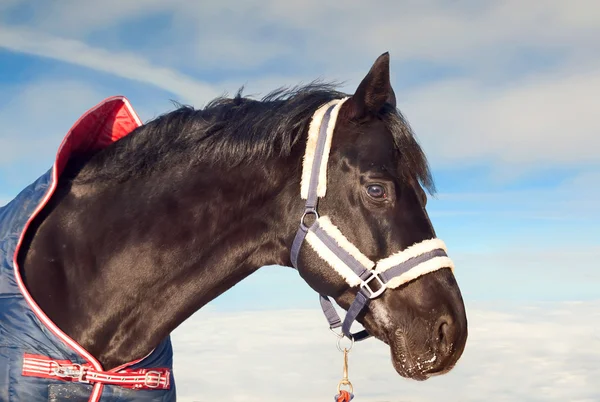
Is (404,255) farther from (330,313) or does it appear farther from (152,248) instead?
(152,248)

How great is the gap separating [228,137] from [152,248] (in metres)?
0.88

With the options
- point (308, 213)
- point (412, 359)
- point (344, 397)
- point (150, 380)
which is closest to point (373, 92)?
point (308, 213)

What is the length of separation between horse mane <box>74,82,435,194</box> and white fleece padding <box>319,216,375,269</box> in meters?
0.54

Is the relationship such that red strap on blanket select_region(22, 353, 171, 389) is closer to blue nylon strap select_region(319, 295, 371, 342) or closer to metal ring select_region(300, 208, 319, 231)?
blue nylon strap select_region(319, 295, 371, 342)

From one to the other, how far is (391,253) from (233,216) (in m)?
1.04

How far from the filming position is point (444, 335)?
12.0 feet

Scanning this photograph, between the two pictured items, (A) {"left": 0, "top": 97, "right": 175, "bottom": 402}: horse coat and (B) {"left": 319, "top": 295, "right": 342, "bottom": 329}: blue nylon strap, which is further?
(B) {"left": 319, "top": 295, "right": 342, "bottom": 329}: blue nylon strap

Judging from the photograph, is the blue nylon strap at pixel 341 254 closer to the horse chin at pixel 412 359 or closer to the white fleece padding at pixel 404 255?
the white fleece padding at pixel 404 255

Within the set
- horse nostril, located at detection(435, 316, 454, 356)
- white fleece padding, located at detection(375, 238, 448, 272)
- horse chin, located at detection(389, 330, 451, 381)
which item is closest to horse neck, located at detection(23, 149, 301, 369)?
white fleece padding, located at detection(375, 238, 448, 272)

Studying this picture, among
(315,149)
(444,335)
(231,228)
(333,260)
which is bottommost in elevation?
(444,335)

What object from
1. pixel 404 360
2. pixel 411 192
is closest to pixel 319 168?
pixel 411 192

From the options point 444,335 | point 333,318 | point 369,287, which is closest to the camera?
point 444,335

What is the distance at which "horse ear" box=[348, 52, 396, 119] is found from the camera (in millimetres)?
3865

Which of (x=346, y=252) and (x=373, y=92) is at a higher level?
(x=373, y=92)
